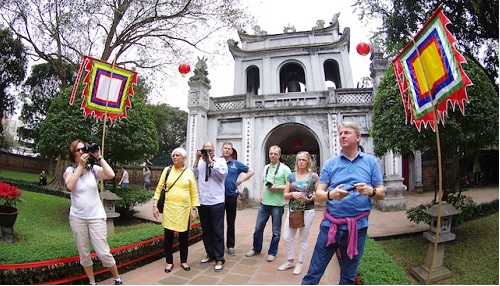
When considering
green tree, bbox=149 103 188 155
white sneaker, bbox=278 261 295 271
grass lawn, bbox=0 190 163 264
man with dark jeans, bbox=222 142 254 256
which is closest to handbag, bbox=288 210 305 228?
white sneaker, bbox=278 261 295 271

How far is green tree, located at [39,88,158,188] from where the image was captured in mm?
7445

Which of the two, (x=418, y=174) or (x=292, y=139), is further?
(x=292, y=139)

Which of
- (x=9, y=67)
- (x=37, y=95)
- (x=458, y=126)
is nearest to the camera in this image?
(x=458, y=126)

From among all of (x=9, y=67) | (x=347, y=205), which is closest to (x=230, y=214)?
(x=347, y=205)

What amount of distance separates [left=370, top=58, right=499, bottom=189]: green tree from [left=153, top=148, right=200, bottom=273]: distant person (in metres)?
3.66

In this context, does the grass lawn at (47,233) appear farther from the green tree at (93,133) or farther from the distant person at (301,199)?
the distant person at (301,199)

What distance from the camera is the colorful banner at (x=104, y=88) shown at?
546cm

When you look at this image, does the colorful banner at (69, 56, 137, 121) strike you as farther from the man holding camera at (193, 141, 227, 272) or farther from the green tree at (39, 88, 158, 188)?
the man holding camera at (193, 141, 227, 272)

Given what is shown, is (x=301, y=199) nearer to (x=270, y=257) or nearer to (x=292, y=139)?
(x=270, y=257)

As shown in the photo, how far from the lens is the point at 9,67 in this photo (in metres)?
17.6

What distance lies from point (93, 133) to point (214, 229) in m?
5.15

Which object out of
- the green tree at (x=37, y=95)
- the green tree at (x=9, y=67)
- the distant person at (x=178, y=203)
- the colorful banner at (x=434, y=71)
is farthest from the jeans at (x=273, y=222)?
the green tree at (x=37, y=95)

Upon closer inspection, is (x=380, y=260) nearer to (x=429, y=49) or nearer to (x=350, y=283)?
(x=350, y=283)

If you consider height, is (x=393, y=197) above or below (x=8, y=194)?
below
